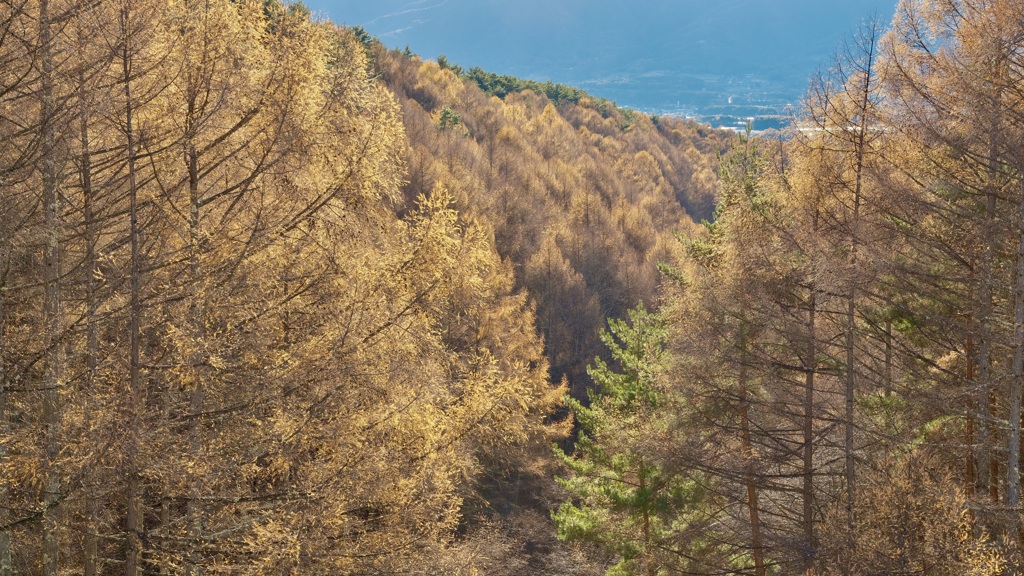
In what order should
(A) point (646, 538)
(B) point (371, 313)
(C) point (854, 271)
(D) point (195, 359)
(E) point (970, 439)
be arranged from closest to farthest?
(D) point (195, 359), (B) point (371, 313), (C) point (854, 271), (E) point (970, 439), (A) point (646, 538)

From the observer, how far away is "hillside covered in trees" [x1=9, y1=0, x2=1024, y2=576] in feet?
18.3

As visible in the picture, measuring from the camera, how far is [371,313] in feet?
20.8

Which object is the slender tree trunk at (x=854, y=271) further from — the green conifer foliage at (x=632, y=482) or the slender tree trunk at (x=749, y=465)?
the green conifer foliage at (x=632, y=482)

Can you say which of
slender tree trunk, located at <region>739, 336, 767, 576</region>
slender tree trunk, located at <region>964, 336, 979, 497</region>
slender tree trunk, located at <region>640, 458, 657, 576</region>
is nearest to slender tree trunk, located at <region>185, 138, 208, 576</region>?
slender tree trunk, located at <region>739, 336, 767, 576</region>

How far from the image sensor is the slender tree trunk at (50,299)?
5.52 meters

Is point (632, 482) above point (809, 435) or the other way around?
the other way around

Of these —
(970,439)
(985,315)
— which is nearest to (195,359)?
(985,315)

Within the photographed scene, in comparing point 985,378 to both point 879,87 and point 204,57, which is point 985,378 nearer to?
point 879,87

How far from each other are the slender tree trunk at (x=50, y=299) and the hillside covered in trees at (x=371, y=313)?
0.03 meters

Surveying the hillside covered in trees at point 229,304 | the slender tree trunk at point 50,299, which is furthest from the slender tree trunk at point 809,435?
the slender tree trunk at point 50,299

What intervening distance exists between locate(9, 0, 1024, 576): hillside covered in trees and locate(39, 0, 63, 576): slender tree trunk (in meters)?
0.03

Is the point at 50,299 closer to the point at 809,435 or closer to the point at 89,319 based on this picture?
the point at 89,319

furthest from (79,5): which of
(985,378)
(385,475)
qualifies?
(985,378)

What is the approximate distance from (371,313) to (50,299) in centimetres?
279
